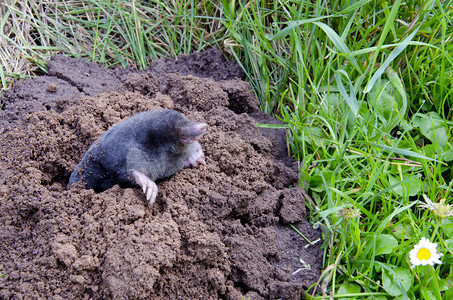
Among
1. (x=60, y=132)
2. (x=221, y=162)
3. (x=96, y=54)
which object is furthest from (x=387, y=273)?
(x=96, y=54)

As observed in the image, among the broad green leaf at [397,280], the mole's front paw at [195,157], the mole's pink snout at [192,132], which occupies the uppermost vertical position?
the mole's pink snout at [192,132]

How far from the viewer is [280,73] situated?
10.1ft

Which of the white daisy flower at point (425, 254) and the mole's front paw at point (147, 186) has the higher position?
the mole's front paw at point (147, 186)

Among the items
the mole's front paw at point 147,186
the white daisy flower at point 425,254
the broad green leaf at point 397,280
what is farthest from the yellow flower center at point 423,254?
the mole's front paw at point 147,186

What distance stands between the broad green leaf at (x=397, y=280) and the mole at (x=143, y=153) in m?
1.20

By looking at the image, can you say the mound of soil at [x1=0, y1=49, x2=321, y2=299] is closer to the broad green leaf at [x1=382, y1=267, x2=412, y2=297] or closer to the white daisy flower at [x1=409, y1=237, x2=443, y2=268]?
the broad green leaf at [x1=382, y1=267, x2=412, y2=297]

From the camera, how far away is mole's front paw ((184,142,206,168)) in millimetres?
2378

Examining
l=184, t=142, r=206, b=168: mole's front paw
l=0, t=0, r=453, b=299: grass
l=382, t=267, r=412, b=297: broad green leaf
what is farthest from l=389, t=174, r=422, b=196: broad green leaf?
l=184, t=142, r=206, b=168: mole's front paw

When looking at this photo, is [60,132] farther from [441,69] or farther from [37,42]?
[441,69]

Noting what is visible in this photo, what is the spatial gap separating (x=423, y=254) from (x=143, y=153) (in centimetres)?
152

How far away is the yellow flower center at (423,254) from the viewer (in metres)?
1.79

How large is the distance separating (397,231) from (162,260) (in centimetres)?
128

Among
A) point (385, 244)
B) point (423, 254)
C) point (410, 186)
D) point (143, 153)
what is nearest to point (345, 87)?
point (410, 186)

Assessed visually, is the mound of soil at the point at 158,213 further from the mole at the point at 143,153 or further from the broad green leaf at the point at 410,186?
the broad green leaf at the point at 410,186
